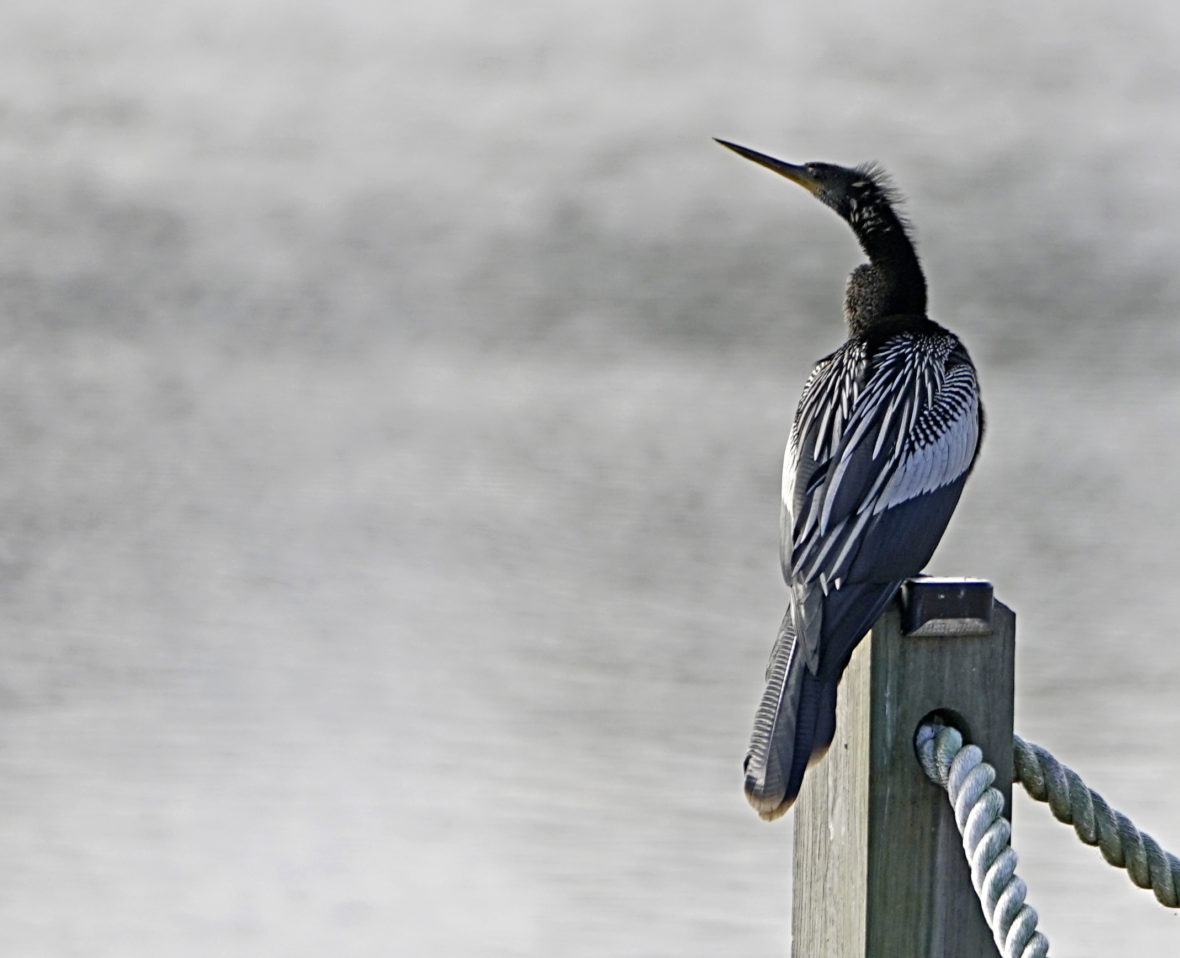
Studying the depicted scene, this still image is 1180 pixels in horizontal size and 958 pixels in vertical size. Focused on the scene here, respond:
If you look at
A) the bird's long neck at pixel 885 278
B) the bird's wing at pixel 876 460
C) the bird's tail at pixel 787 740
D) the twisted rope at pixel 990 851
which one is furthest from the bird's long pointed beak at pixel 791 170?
the twisted rope at pixel 990 851

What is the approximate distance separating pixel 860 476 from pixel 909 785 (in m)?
0.73

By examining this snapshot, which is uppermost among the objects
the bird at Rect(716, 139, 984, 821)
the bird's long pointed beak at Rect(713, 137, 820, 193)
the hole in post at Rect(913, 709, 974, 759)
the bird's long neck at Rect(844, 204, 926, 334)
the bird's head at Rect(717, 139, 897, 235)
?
the bird's long pointed beak at Rect(713, 137, 820, 193)

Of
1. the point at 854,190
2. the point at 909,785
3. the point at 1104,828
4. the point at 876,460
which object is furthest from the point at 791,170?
the point at 909,785

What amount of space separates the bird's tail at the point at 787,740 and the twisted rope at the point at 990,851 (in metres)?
0.16

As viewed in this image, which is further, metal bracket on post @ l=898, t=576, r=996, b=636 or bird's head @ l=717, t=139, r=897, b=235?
bird's head @ l=717, t=139, r=897, b=235

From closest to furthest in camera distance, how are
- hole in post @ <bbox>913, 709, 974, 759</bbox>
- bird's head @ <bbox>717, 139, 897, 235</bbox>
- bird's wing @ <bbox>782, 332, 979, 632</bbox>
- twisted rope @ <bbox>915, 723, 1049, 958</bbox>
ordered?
twisted rope @ <bbox>915, 723, 1049, 958</bbox> → hole in post @ <bbox>913, 709, 974, 759</bbox> → bird's wing @ <bbox>782, 332, 979, 632</bbox> → bird's head @ <bbox>717, 139, 897, 235</bbox>

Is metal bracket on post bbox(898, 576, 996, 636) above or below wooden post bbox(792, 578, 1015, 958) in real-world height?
above

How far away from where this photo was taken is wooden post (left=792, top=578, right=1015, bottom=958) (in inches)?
66.4

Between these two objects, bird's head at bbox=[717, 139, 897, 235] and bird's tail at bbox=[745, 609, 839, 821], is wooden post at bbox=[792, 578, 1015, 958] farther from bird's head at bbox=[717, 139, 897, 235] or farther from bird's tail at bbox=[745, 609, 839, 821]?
bird's head at bbox=[717, 139, 897, 235]

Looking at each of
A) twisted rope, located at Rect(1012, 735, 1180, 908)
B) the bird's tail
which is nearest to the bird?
the bird's tail

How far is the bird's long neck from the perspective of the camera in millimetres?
3166

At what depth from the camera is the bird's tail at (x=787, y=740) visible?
1.79 metres

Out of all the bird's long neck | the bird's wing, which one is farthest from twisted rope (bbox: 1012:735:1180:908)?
the bird's long neck

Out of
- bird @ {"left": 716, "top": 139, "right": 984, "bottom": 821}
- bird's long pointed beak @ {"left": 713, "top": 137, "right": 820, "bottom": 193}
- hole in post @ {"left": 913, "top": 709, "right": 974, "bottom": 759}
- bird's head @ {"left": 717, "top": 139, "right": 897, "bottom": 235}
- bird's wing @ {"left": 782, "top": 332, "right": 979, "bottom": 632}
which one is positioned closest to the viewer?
hole in post @ {"left": 913, "top": 709, "right": 974, "bottom": 759}
